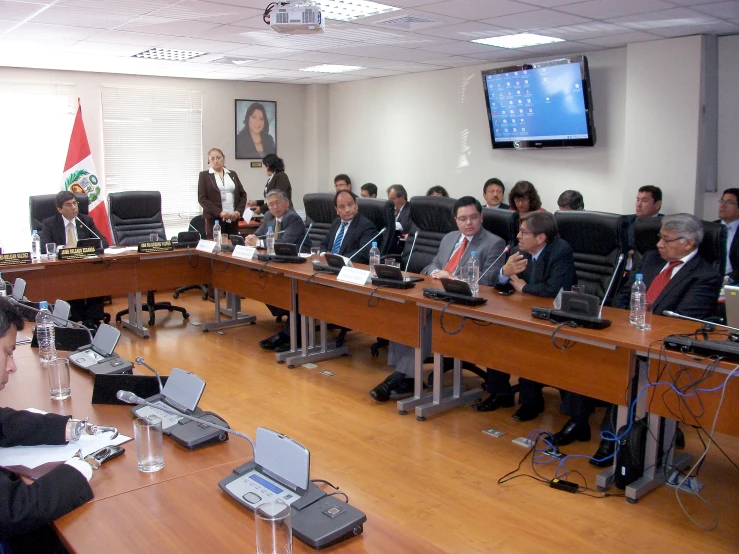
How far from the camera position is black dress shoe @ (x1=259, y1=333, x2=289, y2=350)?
5.27 metres

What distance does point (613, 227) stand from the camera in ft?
12.1

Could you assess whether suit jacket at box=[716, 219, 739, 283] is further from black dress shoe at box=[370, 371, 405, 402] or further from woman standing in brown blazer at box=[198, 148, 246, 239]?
woman standing in brown blazer at box=[198, 148, 246, 239]

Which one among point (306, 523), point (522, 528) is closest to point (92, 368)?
point (306, 523)

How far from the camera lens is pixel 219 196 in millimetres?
7125

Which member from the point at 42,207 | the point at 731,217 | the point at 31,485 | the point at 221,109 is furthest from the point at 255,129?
the point at 31,485

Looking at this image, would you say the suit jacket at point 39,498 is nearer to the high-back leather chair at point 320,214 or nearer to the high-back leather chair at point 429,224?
the high-back leather chair at point 429,224

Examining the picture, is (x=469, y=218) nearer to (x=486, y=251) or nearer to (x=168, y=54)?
(x=486, y=251)

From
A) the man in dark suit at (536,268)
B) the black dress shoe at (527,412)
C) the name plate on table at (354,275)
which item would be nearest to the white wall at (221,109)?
the name plate on table at (354,275)

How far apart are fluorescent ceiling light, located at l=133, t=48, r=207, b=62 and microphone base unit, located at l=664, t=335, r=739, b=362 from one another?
506 centimetres

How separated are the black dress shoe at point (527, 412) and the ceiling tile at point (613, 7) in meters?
2.47

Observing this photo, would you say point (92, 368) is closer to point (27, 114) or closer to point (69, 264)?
point (69, 264)

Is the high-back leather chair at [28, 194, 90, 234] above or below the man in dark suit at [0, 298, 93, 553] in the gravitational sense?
→ above

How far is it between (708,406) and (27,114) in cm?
715

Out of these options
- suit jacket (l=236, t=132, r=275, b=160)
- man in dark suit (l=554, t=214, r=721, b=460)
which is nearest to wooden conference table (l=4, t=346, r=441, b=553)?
man in dark suit (l=554, t=214, r=721, b=460)
